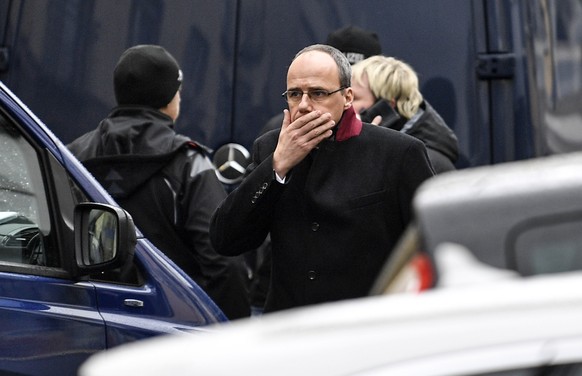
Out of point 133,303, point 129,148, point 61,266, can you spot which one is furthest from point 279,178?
point 129,148

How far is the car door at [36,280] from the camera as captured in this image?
4062 mm

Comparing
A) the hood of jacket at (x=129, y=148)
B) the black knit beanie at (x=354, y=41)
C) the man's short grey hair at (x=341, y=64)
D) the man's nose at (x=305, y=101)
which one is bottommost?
the hood of jacket at (x=129, y=148)

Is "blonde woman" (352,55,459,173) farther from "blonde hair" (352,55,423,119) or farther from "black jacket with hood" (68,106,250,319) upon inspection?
"black jacket with hood" (68,106,250,319)

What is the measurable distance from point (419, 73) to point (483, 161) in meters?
0.47

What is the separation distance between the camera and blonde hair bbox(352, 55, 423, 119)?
5.99 m

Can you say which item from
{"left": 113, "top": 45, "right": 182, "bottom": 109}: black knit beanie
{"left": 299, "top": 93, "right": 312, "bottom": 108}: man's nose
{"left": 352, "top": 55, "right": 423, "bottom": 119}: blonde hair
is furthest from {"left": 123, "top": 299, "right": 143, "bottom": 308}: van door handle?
{"left": 352, "top": 55, "right": 423, "bottom": 119}: blonde hair

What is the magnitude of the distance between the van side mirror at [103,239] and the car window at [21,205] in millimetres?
103

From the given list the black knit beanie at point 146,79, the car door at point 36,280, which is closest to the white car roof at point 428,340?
the car door at point 36,280

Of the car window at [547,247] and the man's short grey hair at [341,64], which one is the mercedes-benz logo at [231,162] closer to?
the man's short grey hair at [341,64]

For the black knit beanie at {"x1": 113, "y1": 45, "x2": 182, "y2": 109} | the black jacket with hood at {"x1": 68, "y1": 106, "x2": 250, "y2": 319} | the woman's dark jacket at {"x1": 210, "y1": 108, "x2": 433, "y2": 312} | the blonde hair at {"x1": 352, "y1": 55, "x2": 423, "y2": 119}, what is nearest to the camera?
the woman's dark jacket at {"x1": 210, "y1": 108, "x2": 433, "y2": 312}

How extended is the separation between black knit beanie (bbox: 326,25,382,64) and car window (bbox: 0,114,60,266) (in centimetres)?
210

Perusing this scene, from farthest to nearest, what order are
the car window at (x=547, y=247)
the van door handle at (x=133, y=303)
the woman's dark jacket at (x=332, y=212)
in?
the woman's dark jacket at (x=332, y=212), the van door handle at (x=133, y=303), the car window at (x=547, y=247)

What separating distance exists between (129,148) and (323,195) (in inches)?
46.1

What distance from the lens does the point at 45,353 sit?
4094 millimetres
